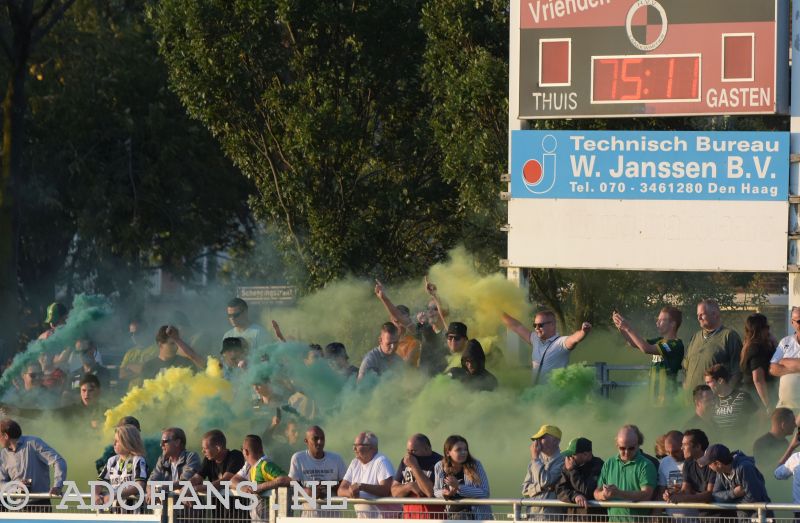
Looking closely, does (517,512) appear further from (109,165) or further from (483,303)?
(109,165)

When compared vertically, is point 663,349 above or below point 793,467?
above

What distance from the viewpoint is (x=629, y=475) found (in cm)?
1154

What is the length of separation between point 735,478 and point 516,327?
5.60 meters

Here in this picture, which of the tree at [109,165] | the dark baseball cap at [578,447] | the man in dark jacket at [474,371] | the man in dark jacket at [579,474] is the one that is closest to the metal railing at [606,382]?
the man in dark jacket at [474,371]

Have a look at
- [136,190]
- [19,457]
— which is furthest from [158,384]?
[136,190]

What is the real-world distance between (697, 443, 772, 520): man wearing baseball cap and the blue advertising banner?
658 centimetres

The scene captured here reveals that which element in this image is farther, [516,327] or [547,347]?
[516,327]

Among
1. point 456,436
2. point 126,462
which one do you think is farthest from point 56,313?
point 456,436

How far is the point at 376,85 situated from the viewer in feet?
89.2

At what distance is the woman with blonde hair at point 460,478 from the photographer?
11.6 m

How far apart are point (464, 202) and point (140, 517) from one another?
44.2 ft

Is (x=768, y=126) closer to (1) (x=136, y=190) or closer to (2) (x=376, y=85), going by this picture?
(2) (x=376, y=85)

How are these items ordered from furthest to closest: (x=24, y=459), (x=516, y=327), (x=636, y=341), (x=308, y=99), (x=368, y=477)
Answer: (x=308, y=99) → (x=516, y=327) → (x=636, y=341) → (x=24, y=459) → (x=368, y=477)

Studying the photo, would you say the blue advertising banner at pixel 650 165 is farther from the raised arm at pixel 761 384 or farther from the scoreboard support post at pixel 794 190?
the raised arm at pixel 761 384
